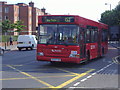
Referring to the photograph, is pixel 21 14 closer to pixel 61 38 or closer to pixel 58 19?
pixel 58 19

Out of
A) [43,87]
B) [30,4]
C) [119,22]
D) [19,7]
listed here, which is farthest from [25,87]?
[30,4]

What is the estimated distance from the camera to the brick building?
80.9 meters

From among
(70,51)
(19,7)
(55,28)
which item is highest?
(19,7)

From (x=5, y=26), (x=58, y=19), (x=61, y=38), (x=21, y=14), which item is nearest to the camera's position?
(x=61, y=38)

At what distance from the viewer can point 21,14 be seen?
8488 cm

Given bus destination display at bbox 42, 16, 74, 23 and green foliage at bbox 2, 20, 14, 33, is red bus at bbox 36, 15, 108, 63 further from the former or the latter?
green foliage at bbox 2, 20, 14, 33

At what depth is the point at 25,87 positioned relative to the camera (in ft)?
28.8

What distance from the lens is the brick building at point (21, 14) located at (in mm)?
80950

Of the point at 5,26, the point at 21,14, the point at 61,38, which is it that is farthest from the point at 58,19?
the point at 21,14

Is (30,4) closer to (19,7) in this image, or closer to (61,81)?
(19,7)

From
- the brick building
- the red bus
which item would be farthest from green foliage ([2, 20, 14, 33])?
the red bus

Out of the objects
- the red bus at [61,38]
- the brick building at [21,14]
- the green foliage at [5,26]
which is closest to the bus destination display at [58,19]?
the red bus at [61,38]

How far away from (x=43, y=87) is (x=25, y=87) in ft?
1.93

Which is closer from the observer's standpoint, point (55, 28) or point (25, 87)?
point (25, 87)
